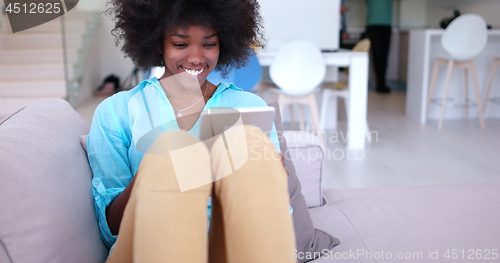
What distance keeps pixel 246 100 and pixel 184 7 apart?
29cm

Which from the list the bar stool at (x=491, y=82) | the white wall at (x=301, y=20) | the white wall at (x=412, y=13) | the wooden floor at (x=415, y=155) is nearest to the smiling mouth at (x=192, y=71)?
the wooden floor at (x=415, y=155)

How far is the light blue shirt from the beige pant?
0.63 feet

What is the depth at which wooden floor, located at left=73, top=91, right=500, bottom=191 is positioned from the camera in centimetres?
254

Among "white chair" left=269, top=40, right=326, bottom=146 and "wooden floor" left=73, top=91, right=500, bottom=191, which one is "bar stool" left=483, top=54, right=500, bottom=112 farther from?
"white chair" left=269, top=40, right=326, bottom=146

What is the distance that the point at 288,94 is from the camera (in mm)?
3074

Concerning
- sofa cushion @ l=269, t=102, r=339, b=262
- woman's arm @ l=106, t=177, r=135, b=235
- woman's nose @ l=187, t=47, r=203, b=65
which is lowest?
sofa cushion @ l=269, t=102, r=339, b=262

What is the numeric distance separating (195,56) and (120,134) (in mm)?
269

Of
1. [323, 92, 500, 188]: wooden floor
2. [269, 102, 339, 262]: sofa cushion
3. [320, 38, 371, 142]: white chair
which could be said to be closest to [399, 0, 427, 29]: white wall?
[323, 92, 500, 188]: wooden floor

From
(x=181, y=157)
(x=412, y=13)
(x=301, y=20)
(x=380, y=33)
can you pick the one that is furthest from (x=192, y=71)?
(x=412, y=13)

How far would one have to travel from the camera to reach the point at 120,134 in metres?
1.04

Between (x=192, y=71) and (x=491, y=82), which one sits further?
(x=491, y=82)

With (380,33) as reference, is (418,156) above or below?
below

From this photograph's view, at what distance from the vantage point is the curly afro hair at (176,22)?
109 centimetres

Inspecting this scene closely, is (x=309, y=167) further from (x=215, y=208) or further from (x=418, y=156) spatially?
(x=418, y=156)
